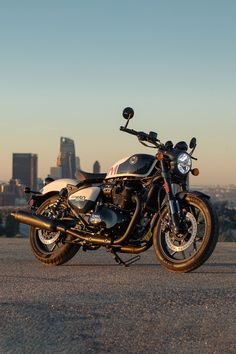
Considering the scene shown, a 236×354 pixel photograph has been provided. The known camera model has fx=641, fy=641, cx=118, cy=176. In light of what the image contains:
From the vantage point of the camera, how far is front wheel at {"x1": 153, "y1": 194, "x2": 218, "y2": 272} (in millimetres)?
6484

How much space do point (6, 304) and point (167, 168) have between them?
8.86 ft

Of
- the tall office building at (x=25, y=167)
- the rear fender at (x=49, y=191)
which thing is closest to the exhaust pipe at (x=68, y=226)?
the rear fender at (x=49, y=191)

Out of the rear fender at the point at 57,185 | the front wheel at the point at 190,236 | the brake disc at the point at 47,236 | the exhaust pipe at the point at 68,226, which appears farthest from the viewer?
the rear fender at the point at 57,185

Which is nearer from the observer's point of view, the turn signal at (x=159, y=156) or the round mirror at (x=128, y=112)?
the turn signal at (x=159, y=156)

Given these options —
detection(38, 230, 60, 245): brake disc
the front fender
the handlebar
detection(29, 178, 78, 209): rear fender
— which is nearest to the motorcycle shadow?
the front fender

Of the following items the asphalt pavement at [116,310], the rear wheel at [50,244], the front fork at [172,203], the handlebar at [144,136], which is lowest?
the asphalt pavement at [116,310]

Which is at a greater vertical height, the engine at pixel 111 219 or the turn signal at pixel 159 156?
the turn signal at pixel 159 156

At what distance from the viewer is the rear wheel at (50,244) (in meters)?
7.78

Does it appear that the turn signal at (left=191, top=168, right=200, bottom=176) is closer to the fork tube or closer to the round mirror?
the fork tube

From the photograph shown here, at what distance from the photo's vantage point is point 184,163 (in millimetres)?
6918

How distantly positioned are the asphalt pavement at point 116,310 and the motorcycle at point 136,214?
1.03 ft

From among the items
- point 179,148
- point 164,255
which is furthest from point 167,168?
point 164,255

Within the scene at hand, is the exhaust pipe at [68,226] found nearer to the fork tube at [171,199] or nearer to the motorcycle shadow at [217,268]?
the fork tube at [171,199]

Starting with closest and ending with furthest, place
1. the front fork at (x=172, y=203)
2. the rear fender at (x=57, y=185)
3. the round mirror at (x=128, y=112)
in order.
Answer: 1. the front fork at (x=172, y=203)
2. the round mirror at (x=128, y=112)
3. the rear fender at (x=57, y=185)
